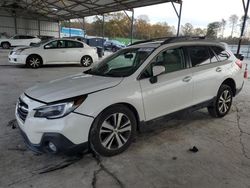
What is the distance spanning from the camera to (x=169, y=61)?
12.5 feet

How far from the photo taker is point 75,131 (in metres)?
2.77

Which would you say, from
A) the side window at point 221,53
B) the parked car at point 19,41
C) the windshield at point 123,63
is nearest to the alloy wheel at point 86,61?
the windshield at point 123,63

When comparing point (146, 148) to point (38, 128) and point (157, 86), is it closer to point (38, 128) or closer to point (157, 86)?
point (157, 86)

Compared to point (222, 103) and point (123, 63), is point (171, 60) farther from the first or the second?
point (222, 103)

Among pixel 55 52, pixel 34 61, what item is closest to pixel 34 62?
pixel 34 61

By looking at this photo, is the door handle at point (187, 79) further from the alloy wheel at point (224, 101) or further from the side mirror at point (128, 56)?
the alloy wheel at point (224, 101)

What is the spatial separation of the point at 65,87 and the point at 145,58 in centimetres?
122

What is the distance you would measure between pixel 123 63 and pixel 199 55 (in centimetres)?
136

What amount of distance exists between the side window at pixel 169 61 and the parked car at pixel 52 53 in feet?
30.4

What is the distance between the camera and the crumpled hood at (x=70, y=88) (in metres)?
2.91

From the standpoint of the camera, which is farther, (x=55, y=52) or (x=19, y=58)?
(x=55, y=52)

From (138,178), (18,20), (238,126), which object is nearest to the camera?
(138,178)

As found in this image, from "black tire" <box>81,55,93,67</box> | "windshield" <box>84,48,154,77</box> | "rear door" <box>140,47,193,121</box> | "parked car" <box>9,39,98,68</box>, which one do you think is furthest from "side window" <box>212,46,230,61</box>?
"black tire" <box>81,55,93,67</box>

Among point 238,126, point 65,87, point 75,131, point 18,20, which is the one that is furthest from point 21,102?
point 18,20
